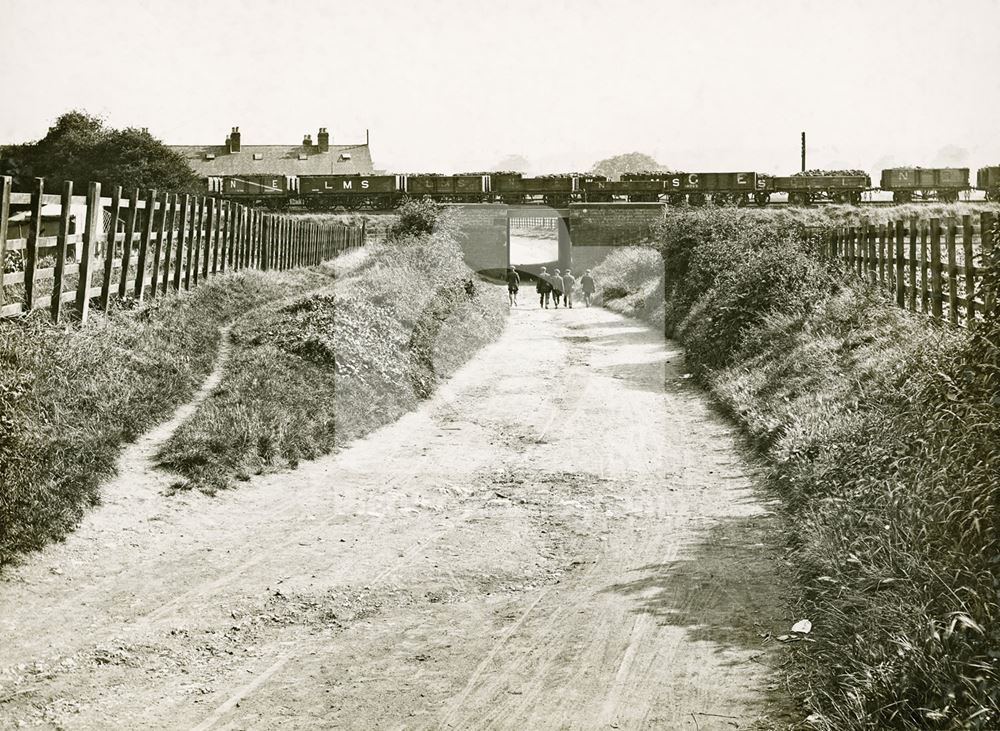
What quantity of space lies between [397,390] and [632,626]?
6.55 m

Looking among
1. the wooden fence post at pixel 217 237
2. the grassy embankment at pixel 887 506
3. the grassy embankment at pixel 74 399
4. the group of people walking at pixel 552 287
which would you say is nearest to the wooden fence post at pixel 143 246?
the grassy embankment at pixel 74 399

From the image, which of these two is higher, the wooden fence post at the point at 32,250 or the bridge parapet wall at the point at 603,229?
the bridge parapet wall at the point at 603,229

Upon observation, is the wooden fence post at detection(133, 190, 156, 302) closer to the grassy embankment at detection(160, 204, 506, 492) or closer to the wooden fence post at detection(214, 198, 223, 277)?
the grassy embankment at detection(160, 204, 506, 492)

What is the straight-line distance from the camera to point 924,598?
455cm

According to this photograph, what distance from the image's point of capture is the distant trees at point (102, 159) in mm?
37688

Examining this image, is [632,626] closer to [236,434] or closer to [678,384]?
[236,434]

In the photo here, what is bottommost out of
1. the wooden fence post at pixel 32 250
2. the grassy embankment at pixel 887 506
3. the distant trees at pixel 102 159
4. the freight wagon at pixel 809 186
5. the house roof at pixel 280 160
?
the grassy embankment at pixel 887 506

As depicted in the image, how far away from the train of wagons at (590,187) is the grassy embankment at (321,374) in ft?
110

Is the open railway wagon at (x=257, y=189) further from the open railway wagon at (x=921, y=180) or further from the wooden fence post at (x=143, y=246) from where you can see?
the wooden fence post at (x=143, y=246)

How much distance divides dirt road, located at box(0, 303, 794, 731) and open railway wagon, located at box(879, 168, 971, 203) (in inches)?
1872

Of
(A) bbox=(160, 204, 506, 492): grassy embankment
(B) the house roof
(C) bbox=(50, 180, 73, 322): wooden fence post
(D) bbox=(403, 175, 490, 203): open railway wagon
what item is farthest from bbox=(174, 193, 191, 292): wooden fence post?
(B) the house roof

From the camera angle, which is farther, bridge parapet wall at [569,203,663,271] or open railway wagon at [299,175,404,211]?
open railway wagon at [299,175,404,211]

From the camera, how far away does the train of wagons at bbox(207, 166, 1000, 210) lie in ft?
163

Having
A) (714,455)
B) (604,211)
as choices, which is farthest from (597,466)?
(604,211)
